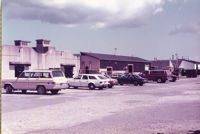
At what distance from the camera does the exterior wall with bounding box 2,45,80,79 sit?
30166mm

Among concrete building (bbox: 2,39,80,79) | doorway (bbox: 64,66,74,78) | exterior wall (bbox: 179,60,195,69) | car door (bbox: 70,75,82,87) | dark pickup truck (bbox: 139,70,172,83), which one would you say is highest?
exterior wall (bbox: 179,60,195,69)

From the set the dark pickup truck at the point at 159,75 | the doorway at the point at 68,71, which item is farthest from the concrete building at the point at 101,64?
the dark pickup truck at the point at 159,75

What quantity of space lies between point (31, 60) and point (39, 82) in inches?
646

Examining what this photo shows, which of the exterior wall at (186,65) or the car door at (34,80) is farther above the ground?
the exterior wall at (186,65)

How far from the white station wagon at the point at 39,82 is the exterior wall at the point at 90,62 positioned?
89.5 ft

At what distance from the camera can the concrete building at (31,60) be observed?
99.6 ft

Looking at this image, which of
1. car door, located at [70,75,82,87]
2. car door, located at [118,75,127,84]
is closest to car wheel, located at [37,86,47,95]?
car door, located at [70,75,82,87]

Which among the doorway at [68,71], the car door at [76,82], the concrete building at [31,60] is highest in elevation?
the concrete building at [31,60]

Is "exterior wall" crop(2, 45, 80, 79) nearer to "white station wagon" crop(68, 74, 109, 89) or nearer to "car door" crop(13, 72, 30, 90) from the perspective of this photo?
"white station wagon" crop(68, 74, 109, 89)

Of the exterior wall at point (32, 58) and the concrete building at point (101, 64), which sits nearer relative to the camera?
the exterior wall at point (32, 58)

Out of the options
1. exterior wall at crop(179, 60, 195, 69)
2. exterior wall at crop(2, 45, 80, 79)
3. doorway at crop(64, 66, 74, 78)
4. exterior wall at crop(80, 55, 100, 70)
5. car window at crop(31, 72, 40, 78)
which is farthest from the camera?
exterior wall at crop(179, 60, 195, 69)

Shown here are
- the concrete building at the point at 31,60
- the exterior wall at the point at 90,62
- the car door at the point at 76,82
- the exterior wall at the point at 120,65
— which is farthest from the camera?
the exterior wall at the point at 120,65

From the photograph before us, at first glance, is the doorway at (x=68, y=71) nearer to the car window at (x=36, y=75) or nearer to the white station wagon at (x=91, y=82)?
the white station wagon at (x=91, y=82)

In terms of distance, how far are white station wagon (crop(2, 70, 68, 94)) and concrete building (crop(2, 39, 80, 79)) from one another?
1133 cm
